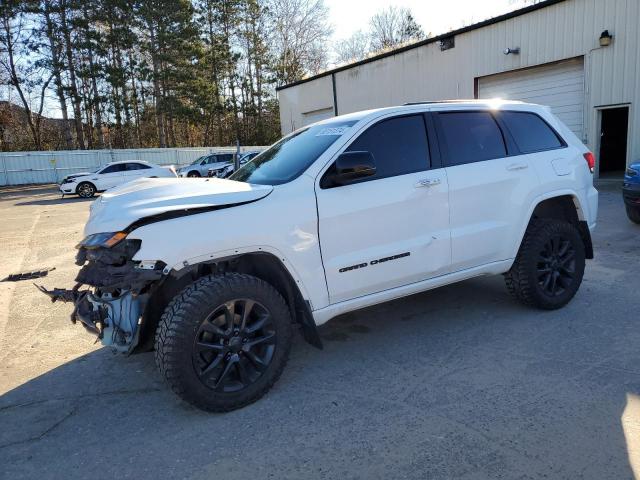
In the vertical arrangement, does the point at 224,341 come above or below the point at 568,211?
below

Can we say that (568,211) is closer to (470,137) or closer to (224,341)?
(470,137)

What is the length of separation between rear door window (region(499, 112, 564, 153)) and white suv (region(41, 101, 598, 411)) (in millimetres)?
21

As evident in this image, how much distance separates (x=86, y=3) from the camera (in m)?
33.9

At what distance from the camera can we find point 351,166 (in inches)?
132

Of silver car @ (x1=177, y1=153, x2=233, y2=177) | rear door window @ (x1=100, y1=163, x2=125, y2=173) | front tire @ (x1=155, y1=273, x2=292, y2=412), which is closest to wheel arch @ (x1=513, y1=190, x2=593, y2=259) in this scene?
front tire @ (x1=155, y1=273, x2=292, y2=412)

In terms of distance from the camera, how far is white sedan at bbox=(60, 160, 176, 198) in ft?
Result: 70.9

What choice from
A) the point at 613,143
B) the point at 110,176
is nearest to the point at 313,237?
the point at 613,143

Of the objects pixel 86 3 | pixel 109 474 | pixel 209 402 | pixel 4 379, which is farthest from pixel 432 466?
pixel 86 3

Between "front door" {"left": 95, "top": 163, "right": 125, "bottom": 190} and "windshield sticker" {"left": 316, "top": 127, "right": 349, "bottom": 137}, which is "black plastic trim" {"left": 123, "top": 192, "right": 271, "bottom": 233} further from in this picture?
"front door" {"left": 95, "top": 163, "right": 125, "bottom": 190}

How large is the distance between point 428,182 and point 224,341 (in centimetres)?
196

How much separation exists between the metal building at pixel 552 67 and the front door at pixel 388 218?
12.9 metres

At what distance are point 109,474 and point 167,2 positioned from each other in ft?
133

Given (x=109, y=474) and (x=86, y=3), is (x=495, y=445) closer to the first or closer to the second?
(x=109, y=474)

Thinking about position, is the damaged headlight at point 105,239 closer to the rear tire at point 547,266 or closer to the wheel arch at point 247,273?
the wheel arch at point 247,273
